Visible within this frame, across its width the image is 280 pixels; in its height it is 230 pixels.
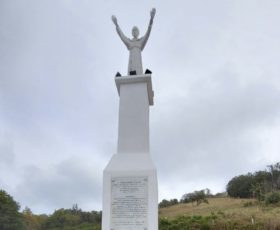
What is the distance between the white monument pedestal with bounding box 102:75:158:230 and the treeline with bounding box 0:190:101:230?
9841 millimetres

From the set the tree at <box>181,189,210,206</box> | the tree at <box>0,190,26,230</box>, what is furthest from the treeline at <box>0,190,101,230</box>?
the tree at <box>181,189,210,206</box>

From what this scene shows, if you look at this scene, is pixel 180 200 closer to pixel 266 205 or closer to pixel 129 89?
pixel 266 205

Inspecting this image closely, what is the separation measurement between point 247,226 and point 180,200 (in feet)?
59.0

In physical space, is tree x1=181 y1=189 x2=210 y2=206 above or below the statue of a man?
below

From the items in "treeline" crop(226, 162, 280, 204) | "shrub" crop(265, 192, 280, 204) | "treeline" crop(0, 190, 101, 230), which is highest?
"treeline" crop(226, 162, 280, 204)

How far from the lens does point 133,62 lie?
8633 mm

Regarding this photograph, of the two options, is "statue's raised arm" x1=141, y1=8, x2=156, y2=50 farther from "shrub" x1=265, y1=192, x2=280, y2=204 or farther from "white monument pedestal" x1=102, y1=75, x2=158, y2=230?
"shrub" x1=265, y1=192, x2=280, y2=204

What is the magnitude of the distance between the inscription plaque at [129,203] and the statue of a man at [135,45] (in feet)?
8.99

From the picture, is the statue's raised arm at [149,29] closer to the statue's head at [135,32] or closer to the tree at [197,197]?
the statue's head at [135,32]

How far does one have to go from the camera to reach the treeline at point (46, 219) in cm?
1728

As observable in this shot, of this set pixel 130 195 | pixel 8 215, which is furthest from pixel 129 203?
pixel 8 215

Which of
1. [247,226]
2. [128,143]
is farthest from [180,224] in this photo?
[128,143]

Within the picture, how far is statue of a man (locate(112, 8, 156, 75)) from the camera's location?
28.2 ft

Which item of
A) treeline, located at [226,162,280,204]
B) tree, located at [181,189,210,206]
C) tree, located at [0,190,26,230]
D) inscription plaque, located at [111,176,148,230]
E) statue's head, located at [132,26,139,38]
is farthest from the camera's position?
treeline, located at [226,162,280,204]
